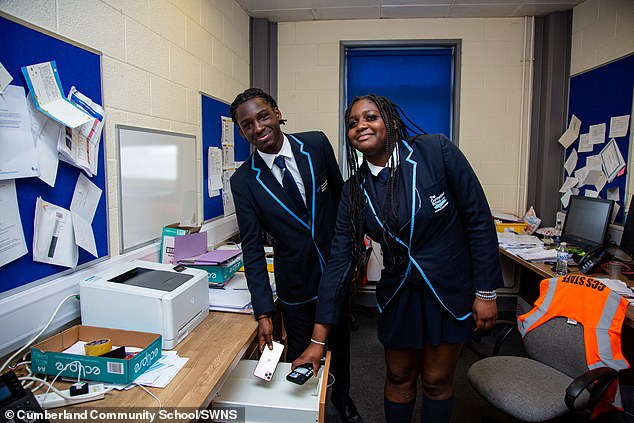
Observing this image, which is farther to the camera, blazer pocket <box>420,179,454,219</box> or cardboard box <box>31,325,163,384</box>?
blazer pocket <box>420,179,454,219</box>

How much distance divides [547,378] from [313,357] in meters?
1.04

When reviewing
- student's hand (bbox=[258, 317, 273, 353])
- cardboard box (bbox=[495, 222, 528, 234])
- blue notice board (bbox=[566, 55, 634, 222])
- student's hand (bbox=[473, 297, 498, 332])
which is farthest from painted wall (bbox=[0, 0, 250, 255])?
blue notice board (bbox=[566, 55, 634, 222])

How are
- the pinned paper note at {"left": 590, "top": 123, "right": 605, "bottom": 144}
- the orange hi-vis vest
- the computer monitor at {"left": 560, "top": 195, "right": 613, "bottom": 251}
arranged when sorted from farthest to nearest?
1. the pinned paper note at {"left": 590, "top": 123, "right": 605, "bottom": 144}
2. the computer monitor at {"left": 560, "top": 195, "right": 613, "bottom": 251}
3. the orange hi-vis vest

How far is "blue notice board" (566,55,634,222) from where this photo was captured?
2.58 meters

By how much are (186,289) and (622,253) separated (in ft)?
8.50

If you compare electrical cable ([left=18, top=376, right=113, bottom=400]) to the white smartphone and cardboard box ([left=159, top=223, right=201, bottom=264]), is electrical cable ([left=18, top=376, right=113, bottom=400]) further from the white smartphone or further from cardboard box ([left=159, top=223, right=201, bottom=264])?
cardboard box ([left=159, top=223, right=201, bottom=264])

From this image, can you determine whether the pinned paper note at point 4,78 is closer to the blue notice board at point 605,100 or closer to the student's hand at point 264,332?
the student's hand at point 264,332

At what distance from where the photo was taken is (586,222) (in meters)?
2.72

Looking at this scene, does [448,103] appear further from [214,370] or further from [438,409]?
[214,370]

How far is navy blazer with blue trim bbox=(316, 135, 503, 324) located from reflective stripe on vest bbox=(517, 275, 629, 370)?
22.1 inches

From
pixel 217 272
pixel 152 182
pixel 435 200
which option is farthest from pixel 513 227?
pixel 152 182

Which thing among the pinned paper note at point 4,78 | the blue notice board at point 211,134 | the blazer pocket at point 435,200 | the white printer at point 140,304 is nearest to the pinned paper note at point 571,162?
the blazer pocket at point 435,200

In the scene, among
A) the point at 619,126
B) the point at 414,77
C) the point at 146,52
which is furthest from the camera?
the point at 414,77

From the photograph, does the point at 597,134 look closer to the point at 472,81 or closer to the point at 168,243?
the point at 472,81
